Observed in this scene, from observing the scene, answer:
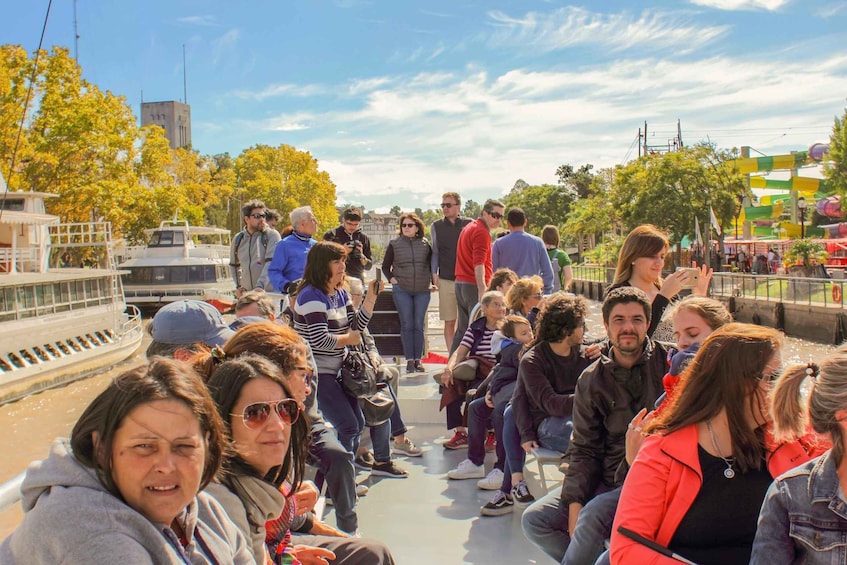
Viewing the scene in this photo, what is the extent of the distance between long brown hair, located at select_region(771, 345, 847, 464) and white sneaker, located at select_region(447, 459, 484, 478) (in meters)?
3.45

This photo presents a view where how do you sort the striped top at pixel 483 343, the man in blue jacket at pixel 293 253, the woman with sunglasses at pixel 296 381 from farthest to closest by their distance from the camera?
1. the man in blue jacket at pixel 293 253
2. the striped top at pixel 483 343
3. the woman with sunglasses at pixel 296 381

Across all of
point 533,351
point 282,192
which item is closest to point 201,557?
point 533,351

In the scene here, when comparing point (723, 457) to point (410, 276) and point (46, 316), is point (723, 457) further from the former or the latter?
point (46, 316)

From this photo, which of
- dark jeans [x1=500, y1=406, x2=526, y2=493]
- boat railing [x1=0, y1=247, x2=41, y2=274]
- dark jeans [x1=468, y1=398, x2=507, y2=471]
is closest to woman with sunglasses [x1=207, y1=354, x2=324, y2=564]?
dark jeans [x1=500, y1=406, x2=526, y2=493]

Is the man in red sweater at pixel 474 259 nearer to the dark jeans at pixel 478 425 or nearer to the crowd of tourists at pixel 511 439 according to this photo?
the dark jeans at pixel 478 425

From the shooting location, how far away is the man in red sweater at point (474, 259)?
7.04 metres

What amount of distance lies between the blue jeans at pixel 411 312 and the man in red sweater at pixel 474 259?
41 cm

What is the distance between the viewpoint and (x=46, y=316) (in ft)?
72.8

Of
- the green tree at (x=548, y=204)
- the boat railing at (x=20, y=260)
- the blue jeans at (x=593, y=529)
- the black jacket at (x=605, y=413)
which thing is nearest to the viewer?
the blue jeans at (x=593, y=529)

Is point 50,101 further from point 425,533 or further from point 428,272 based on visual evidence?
point 425,533

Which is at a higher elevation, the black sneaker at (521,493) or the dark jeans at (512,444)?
the dark jeans at (512,444)

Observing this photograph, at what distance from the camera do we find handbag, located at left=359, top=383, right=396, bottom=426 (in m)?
4.82

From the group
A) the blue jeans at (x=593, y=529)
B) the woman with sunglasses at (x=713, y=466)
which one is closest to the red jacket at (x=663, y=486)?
the woman with sunglasses at (x=713, y=466)

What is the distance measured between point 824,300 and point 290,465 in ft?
75.3
